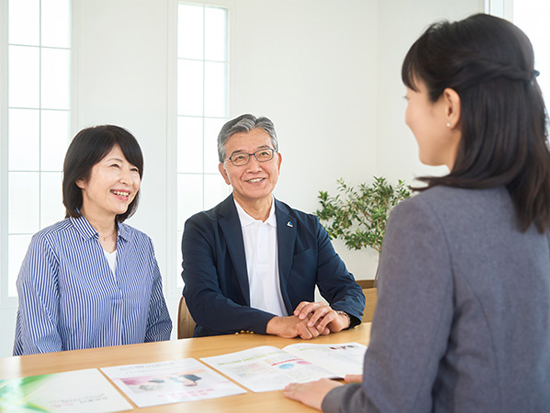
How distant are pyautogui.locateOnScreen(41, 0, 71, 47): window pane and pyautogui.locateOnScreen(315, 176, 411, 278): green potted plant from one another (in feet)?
8.54

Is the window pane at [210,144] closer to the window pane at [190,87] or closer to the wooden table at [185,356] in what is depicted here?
the window pane at [190,87]

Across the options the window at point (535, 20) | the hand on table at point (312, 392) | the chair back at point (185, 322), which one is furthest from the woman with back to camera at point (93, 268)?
the window at point (535, 20)

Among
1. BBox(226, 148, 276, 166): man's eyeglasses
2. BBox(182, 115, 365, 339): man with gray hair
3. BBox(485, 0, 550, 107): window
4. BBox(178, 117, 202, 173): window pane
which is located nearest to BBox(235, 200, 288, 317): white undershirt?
BBox(182, 115, 365, 339): man with gray hair

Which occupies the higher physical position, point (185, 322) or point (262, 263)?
point (262, 263)

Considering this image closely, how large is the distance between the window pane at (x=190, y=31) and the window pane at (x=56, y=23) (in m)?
0.94

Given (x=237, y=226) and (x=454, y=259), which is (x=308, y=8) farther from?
(x=454, y=259)

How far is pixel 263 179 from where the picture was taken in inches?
98.1

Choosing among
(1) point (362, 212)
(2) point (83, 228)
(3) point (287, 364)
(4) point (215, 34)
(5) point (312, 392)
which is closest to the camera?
(5) point (312, 392)

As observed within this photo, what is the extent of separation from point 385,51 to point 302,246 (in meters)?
3.66

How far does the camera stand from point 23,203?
176 inches

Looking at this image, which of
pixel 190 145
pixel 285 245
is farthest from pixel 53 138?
pixel 285 245

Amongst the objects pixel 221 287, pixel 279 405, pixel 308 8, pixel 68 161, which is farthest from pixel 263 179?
pixel 308 8

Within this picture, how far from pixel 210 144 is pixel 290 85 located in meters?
0.97

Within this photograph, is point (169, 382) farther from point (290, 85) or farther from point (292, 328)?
point (290, 85)
